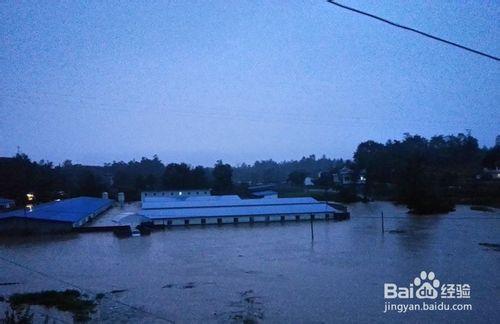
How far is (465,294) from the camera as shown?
817cm

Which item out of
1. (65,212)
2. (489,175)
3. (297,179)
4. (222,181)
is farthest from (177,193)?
(489,175)

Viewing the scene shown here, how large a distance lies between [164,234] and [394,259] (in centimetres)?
849

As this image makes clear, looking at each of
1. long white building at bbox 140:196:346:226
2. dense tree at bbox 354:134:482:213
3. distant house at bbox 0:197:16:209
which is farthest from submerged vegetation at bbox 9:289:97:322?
distant house at bbox 0:197:16:209

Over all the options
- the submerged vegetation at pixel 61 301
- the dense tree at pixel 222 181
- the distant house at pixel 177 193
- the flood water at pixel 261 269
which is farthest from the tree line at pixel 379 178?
the submerged vegetation at pixel 61 301

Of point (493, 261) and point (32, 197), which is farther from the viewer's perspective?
point (32, 197)

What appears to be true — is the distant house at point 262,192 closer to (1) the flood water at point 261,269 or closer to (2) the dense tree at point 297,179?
(2) the dense tree at point 297,179

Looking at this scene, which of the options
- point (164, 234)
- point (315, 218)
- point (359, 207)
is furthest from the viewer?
point (359, 207)

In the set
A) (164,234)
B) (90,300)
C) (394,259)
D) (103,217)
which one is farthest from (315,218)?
(90,300)

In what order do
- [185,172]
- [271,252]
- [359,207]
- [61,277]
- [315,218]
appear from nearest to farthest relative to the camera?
1. [61,277]
2. [271,252]
3. [315,218]
4. [359,207]
5. [185,172]

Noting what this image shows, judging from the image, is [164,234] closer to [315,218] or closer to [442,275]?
[315,218]

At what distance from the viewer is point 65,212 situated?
18.4 meters

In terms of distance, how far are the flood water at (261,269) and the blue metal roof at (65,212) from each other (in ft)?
4.14

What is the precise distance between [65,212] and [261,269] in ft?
35.9

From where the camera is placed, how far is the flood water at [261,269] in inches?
294
